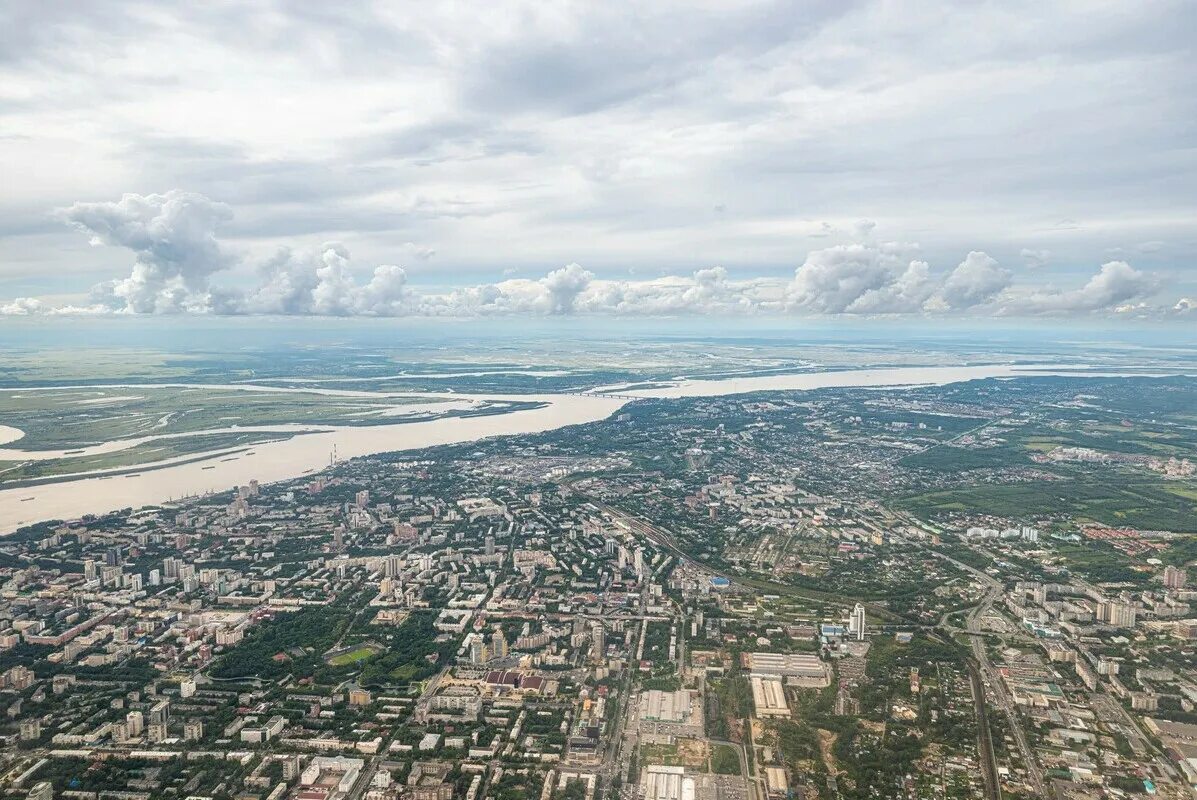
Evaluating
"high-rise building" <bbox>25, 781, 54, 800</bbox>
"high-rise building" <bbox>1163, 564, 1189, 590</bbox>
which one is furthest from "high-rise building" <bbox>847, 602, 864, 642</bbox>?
"high-rise building" <bbox>25, 781, 54, 800</bbox>

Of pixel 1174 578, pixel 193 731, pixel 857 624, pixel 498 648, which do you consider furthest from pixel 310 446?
pixel 1174 578

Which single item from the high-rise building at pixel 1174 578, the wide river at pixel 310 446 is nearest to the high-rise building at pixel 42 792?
the wide river at pixel 310 446

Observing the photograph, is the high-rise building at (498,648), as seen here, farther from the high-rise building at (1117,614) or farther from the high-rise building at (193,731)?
the high-rise building at (1117,614)

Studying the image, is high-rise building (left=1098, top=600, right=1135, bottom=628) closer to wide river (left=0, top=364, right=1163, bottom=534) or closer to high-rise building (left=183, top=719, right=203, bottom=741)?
high-rise building (left=183, top=719, right=203, bottom=741)

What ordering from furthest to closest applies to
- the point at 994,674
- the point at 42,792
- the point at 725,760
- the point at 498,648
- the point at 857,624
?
1. the point at 857,624
2. the point at 498,648
3. the point at 994,674
4. the point at 725,760
5. the point at 42,792

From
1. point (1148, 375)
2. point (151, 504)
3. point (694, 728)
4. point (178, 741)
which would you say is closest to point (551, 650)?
point (694, 728)

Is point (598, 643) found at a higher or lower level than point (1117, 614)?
higher

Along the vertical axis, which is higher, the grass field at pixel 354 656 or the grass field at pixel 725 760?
the grass field at pixel 354 656

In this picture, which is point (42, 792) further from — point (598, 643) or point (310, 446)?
point (310, 446)
